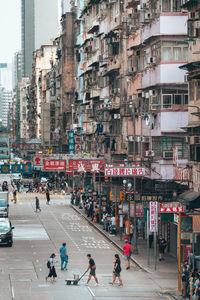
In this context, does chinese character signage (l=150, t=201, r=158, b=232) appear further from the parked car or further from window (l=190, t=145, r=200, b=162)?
the parked car

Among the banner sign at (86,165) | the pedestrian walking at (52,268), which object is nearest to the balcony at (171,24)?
the banner sign at (86,165)

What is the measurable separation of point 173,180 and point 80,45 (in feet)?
199

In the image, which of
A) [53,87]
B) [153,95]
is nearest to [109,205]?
[153,95]

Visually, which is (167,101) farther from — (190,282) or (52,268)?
(190,282)

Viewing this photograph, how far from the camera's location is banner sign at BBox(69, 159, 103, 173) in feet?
207

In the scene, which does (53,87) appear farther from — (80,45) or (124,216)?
(124,216)

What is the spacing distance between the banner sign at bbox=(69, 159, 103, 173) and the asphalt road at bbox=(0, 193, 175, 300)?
Result: 465 cm

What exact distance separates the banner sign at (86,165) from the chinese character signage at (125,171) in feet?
38.6

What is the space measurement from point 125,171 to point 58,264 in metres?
9.21

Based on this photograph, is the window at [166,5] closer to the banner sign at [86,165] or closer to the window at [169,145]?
the window at [169,145]

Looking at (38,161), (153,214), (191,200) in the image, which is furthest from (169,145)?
(191,200)

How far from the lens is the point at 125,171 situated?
2005 inches

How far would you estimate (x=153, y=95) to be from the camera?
53750mm

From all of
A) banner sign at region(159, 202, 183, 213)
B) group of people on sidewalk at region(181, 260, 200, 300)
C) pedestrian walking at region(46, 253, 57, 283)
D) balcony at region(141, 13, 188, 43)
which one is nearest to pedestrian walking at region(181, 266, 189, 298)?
group of people on sidewalk at region(181, 260, 200, 300)
